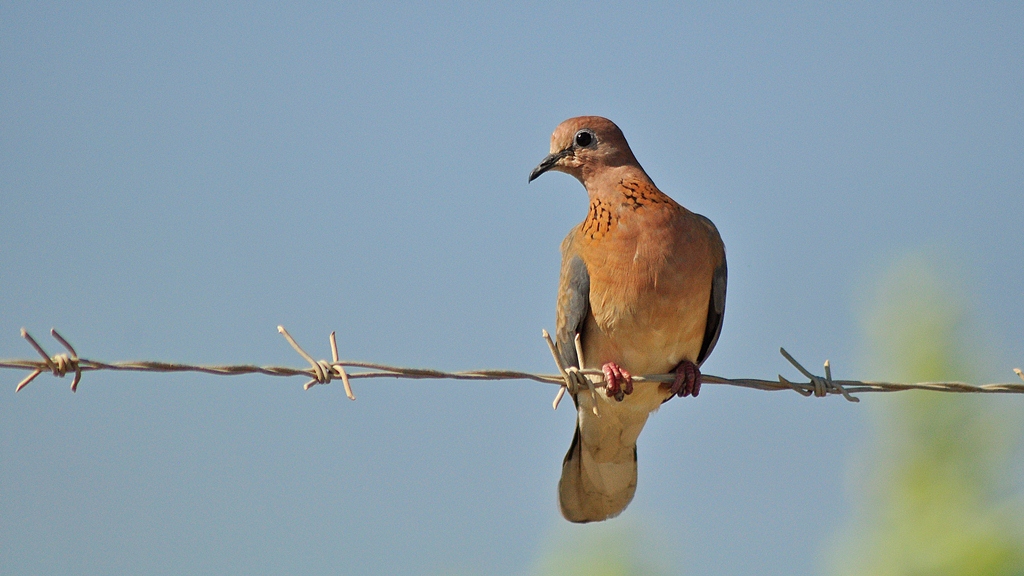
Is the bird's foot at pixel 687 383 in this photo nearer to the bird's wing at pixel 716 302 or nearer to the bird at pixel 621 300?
the bird at pixel 621 300

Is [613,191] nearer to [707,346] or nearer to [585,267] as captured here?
[585,267]

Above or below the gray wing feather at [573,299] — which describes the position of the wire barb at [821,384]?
below

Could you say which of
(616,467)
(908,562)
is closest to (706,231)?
(616,467)

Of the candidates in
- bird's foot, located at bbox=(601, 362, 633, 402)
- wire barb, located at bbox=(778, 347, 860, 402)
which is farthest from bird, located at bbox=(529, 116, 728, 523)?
wire barb, located at bbox=(778, 347, 860, 402)

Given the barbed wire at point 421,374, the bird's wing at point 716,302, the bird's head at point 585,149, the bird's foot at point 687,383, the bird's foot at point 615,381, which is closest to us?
the barbed wire at point 421,374

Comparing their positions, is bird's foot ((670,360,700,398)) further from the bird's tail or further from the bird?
the bird's tail

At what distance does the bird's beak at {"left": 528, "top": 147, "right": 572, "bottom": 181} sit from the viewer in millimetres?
4777

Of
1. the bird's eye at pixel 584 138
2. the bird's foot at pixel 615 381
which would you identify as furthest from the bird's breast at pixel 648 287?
the bird's eye at pixel 584 138

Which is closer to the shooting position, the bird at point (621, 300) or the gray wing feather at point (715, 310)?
the bird at point (621, 300)

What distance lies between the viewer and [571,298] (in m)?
4.39

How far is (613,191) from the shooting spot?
14.6 ft

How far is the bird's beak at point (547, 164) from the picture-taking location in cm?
478

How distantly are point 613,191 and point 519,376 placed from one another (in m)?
1.51

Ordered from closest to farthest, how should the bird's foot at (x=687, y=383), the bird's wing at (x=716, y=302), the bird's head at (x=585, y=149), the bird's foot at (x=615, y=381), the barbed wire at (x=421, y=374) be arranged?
the barbed wire at (x=421, y=374) < the bird's foot at (x=615, y=381) < the bird's foot at (x=687, y=383) < the bird's wing at (x=716, y=302) < the bird's head at (x=585, y=149)
